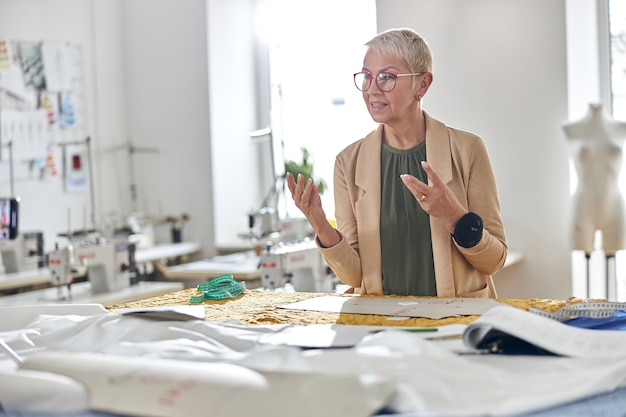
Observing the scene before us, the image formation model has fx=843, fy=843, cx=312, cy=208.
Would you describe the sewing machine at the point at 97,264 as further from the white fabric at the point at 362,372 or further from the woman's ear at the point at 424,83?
the white fabric at the point at 362,372

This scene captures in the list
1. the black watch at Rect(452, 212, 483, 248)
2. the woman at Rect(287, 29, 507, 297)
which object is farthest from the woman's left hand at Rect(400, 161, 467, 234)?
the woman at Rect(287, 29, 507, 297)

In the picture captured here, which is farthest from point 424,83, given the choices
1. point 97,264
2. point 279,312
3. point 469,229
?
point 97,264

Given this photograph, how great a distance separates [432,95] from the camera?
5141 millimetres

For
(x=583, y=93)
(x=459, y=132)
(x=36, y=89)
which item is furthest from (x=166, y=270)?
(x=459, y=132)

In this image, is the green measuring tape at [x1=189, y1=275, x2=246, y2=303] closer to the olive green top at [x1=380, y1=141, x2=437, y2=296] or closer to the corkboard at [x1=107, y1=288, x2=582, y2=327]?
the corkboard at [x1=107, y1=288, x2=582, y2=327]

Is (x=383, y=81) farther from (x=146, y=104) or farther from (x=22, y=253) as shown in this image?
(x=146, y=104)

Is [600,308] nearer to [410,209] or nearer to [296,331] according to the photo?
[296,331]

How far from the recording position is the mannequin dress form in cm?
421

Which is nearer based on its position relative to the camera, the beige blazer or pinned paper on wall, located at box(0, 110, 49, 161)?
the beige blazer

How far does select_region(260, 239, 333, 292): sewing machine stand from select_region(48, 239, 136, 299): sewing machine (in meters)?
1.07

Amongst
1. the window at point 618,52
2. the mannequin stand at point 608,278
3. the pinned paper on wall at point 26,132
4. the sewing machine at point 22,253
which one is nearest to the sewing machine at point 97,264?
the sewing machine at point 22,253

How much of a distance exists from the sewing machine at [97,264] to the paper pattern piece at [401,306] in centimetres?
248

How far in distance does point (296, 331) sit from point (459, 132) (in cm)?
114

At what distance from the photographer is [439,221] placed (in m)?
2.40
